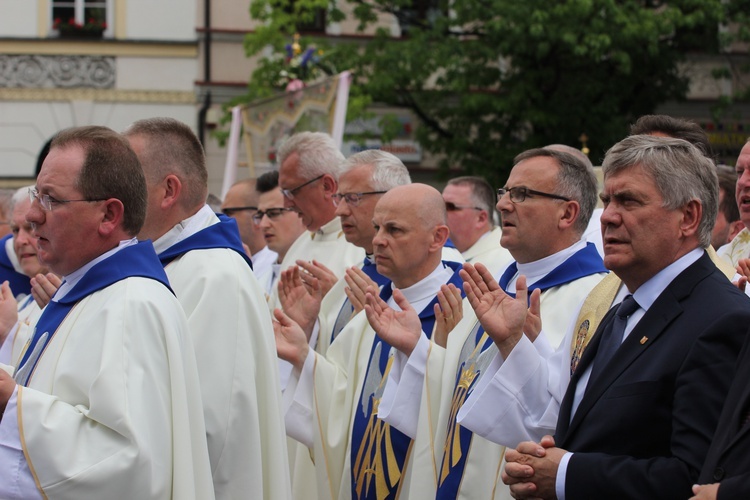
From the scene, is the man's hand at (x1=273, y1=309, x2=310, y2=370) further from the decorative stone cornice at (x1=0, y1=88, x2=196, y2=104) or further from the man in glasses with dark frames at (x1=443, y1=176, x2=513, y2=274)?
the decorative stone cornice at (x1=0, y1=88, x2=196, y2=104)

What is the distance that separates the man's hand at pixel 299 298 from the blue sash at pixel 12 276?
2569 millimetres

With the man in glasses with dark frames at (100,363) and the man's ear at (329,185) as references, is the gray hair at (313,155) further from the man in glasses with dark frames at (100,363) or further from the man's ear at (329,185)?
the man in glasses with dark frames at (100,363)

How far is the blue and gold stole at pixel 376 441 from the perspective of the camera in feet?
17.3

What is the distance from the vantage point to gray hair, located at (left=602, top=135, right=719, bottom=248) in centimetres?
360

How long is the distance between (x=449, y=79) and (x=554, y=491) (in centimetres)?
1381

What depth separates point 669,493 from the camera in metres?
3.20

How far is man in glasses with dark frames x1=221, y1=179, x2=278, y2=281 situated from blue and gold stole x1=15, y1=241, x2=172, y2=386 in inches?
190

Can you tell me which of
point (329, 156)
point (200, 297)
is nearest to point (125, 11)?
point (329, 156)

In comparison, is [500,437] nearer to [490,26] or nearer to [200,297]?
[200,297]

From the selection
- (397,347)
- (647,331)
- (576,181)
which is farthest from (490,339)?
(647,331)

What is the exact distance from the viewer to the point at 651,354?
3.40 meters

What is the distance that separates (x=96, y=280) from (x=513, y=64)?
13732mm

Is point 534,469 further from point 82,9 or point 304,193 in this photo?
point 82,9

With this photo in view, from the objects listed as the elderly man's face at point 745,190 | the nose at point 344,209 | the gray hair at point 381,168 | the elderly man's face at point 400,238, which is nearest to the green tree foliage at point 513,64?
the gray hair at point 381,168
